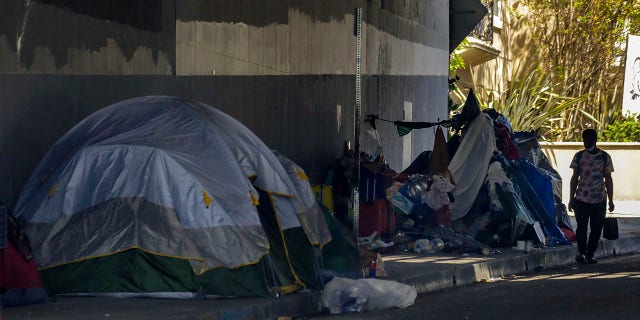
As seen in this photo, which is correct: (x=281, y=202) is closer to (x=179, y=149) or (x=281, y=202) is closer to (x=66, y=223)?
(x=179, y=149)

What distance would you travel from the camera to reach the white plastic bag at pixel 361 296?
12086 mm

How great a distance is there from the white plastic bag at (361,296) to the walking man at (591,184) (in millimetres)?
5365

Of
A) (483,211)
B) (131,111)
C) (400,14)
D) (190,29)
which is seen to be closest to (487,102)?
(400,14)

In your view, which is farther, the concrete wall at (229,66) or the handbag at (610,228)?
the handbag at (610,228)

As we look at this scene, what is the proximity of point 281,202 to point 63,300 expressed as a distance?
2526 millimetres

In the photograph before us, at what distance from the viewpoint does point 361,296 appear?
39.7ft

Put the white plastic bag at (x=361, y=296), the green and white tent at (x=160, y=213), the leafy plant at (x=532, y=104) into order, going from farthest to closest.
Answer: the leafy plant at (x=532, y=104), the white plastic bag at (x=361, y=296), the green and white tent at (x=160, y=213)

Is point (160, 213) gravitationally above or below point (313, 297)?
above

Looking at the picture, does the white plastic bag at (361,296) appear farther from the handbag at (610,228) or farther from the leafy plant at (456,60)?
the leafy plant at (456,60)

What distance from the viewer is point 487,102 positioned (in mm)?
35375

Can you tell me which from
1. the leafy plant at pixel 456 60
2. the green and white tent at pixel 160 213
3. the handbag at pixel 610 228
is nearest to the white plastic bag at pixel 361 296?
the green and white tent at pixel 160 213

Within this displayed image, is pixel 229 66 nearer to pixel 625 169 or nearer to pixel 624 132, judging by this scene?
pixel 625 169

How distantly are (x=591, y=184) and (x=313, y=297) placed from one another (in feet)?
19.3

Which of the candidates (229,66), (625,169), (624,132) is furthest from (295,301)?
(624,132)
